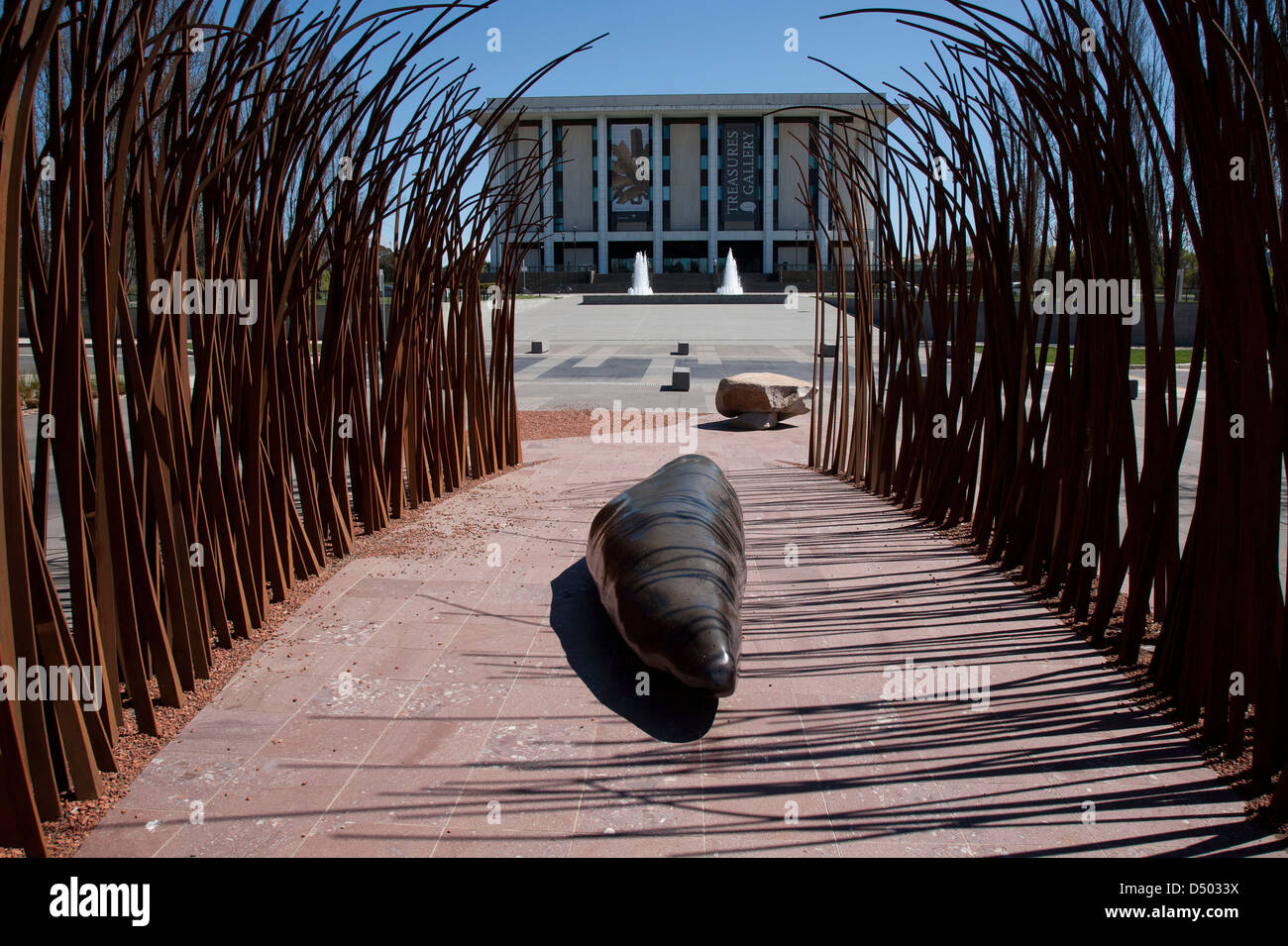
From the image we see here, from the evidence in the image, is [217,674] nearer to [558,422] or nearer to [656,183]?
[558,422]

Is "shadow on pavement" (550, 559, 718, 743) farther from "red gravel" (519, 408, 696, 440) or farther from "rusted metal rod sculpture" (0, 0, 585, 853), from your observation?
"red gravel" (519, 408, 696, 440)

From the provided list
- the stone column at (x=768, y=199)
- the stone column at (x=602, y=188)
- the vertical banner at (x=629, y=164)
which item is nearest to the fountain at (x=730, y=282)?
the stone column at (x=768, y=199)

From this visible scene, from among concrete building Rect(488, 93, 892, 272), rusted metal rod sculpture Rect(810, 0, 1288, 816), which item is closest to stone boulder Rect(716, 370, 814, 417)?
rusted metal rod sculpture Rect(810, 0, 1288, 816)

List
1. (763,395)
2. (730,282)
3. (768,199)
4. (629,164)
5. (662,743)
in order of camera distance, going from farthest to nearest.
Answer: (629,164) < (768,199) < (730,282) < (763,395) < (662,743)

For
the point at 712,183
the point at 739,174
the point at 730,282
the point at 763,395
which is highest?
the point at 739,174

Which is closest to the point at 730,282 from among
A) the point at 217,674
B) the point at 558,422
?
the point at 558,422

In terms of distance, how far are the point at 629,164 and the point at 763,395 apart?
161ft

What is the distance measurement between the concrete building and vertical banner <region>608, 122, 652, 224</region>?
6cm

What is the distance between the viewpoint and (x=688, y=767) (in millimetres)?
2637

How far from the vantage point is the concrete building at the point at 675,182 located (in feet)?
178

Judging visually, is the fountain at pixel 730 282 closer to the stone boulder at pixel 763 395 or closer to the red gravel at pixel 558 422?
the red gravel at pixel 558 422

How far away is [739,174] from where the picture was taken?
5553cm

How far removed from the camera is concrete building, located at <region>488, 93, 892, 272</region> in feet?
178
